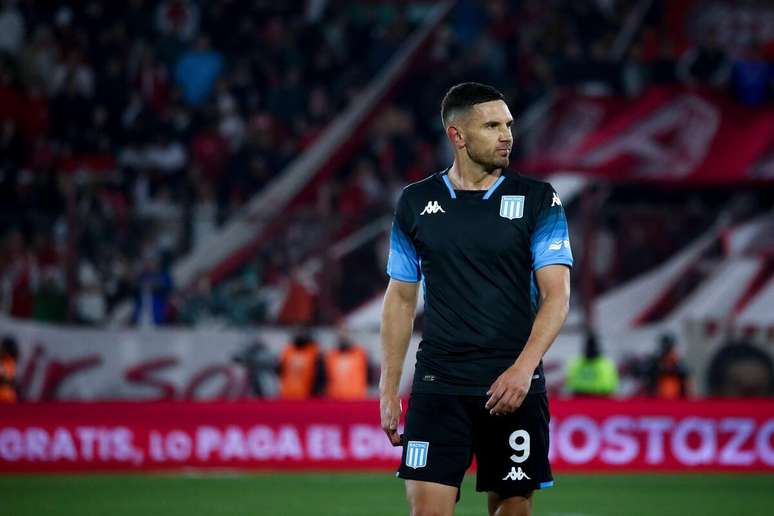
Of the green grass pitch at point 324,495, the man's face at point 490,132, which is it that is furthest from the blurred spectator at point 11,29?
the man's face at point 490,132

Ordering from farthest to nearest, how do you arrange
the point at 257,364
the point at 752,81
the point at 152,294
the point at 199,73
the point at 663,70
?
the point at 199,73, the point at 663,70, the point at 752,81, the point at 257,364, the point at 152,294

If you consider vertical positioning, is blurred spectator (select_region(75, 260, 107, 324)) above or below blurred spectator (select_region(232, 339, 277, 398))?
above

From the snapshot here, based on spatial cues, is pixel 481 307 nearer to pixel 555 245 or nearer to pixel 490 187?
pixel 555 245

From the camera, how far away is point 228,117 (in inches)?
794

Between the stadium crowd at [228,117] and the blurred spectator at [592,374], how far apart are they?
1.85 metres

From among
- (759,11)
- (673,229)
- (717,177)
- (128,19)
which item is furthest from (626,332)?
(128,19)

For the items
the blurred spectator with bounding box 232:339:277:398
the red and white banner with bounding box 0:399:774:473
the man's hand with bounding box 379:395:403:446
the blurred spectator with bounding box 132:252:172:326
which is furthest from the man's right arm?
the blurred spectator with bounding box 232:339:277:398

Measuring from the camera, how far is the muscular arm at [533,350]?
530cm

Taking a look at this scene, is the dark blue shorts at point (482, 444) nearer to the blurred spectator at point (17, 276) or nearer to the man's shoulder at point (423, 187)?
the man's shoulder at point (423, 187)

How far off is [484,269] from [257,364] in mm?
11982

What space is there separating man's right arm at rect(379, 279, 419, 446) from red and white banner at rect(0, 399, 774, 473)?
900 centimetres

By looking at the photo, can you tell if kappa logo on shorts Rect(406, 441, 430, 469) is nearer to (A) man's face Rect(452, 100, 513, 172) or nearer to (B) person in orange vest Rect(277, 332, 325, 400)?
(A) man's face Rect(452, 100, 513, 172)

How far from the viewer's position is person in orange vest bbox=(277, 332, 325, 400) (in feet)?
54.9


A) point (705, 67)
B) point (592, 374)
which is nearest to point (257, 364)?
point (592, 374)
